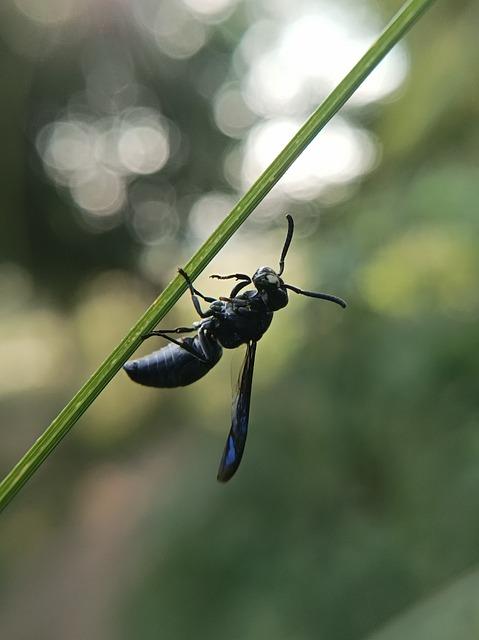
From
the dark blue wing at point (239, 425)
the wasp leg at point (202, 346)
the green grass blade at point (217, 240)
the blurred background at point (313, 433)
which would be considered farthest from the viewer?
the blurred background at point (313, 433)

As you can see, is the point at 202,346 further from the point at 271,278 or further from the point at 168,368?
the point at 271,278

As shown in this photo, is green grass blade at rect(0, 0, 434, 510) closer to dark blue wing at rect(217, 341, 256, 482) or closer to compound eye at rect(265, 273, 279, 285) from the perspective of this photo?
dark blue wing at rect(217, 341, 256, 482)

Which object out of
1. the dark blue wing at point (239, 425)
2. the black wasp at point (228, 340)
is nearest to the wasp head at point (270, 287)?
the black wasp at point (228, 340)

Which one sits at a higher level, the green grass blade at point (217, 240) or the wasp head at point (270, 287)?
the wasp head at point (270, 287)

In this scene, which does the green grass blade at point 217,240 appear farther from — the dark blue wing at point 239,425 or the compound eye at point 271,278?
the compound eye at point 271,278

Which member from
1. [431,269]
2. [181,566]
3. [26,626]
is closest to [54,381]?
[26,626]

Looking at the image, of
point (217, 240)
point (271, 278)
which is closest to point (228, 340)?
point (271, 278)

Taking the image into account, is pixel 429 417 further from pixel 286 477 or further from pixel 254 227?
pixel 254 227
